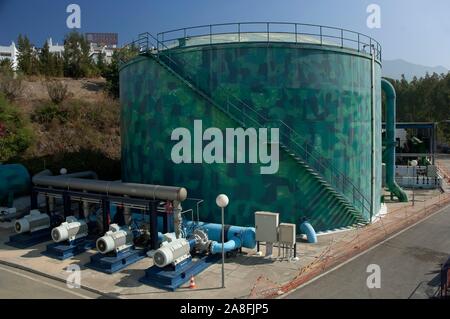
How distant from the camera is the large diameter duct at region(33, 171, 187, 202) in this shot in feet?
56.7

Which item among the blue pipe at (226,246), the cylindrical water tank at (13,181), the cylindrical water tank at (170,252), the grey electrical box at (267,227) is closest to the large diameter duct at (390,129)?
the grey electrical box at (267,227)

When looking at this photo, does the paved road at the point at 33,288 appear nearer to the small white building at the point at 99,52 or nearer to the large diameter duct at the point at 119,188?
the large diameter duct at the point at 119,188

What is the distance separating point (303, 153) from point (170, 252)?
9.62 metres

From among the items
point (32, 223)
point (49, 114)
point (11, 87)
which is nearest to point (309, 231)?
point (32, 223)

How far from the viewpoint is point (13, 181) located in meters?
26.2

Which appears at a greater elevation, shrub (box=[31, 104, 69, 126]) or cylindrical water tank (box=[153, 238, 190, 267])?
shrub (box=[31, 104, 69, 126])

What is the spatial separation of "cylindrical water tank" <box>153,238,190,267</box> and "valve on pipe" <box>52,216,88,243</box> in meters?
5.91

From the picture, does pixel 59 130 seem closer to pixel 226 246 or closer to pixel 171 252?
pixel 226 246

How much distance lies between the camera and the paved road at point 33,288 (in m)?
14.2

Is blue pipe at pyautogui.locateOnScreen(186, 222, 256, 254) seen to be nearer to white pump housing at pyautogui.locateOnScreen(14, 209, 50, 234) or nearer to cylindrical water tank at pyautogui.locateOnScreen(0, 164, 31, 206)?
white pump housing at pyautogui.locateOnScreen(14, 209, 50, 234)

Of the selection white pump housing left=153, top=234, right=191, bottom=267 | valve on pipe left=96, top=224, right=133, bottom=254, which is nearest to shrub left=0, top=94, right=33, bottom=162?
valve on pipe left=96, top=224, right=133, bottom=254
